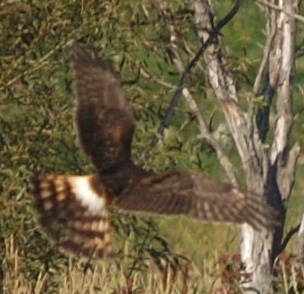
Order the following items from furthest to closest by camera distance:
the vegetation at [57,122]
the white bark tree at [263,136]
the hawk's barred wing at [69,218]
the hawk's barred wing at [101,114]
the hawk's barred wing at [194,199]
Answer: the white bark tree at [263,136]
the vegetation at [57,122]
the hawk's barred wing at [69,218]
the hawk's barred wing at [101,114]
the hawk's barred wing at [194,199]

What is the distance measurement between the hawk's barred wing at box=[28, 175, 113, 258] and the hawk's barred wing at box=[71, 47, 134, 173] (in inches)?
9.7

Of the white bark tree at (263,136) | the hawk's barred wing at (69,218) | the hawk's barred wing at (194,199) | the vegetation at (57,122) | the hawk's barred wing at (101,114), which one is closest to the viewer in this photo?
the hawk's barred wing at (194,199)

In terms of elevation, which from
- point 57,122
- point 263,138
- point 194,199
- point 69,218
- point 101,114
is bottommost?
point 263,138

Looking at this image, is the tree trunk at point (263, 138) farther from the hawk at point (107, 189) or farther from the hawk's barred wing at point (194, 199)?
the hawk's barred wing at point (194, 199)

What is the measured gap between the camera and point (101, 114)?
9.21 m

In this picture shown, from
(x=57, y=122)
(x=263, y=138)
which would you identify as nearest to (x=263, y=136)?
(x=263, y=138)

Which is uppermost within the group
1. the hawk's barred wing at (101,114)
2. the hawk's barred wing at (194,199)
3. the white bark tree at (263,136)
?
the hawk's barred wing at (101,114)

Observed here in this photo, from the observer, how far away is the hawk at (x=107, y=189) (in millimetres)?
8719

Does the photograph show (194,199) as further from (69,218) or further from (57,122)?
(57,122)

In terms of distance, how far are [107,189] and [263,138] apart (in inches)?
163

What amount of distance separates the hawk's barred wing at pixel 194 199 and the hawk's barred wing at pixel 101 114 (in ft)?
0.86

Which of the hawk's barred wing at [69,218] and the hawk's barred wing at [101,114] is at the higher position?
the hawk's barred wing at [101,114]

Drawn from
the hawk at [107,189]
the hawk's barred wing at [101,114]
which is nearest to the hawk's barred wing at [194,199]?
the hawk at [107,189]

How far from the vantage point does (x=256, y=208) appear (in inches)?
343
